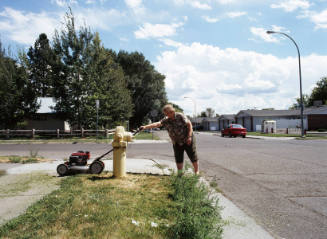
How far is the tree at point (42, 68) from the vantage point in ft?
80.3

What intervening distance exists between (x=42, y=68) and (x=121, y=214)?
3457 cm

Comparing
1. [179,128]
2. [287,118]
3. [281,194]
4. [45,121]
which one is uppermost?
[287,118]

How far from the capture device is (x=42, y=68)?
109 feet

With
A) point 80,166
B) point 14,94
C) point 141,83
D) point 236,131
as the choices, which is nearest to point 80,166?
point 80,166

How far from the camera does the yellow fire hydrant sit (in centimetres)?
532

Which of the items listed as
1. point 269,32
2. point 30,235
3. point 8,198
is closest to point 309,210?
point 30,235

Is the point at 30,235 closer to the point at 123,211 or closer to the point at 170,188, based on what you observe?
the point at 123,211

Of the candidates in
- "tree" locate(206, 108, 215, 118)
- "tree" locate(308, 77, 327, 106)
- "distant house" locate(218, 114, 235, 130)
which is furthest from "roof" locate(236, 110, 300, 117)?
"tree" locate(206, 108, 215, 118)

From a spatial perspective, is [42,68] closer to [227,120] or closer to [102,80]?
[102,80]

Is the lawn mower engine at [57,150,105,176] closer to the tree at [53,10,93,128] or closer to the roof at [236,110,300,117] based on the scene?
the tree at [53,10,93,128]

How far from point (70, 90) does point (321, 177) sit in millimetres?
22519

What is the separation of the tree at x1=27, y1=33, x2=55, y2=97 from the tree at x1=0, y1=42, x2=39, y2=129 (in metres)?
1.36

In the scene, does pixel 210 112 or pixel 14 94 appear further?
pixel 210 112

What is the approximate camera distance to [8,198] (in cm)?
421
